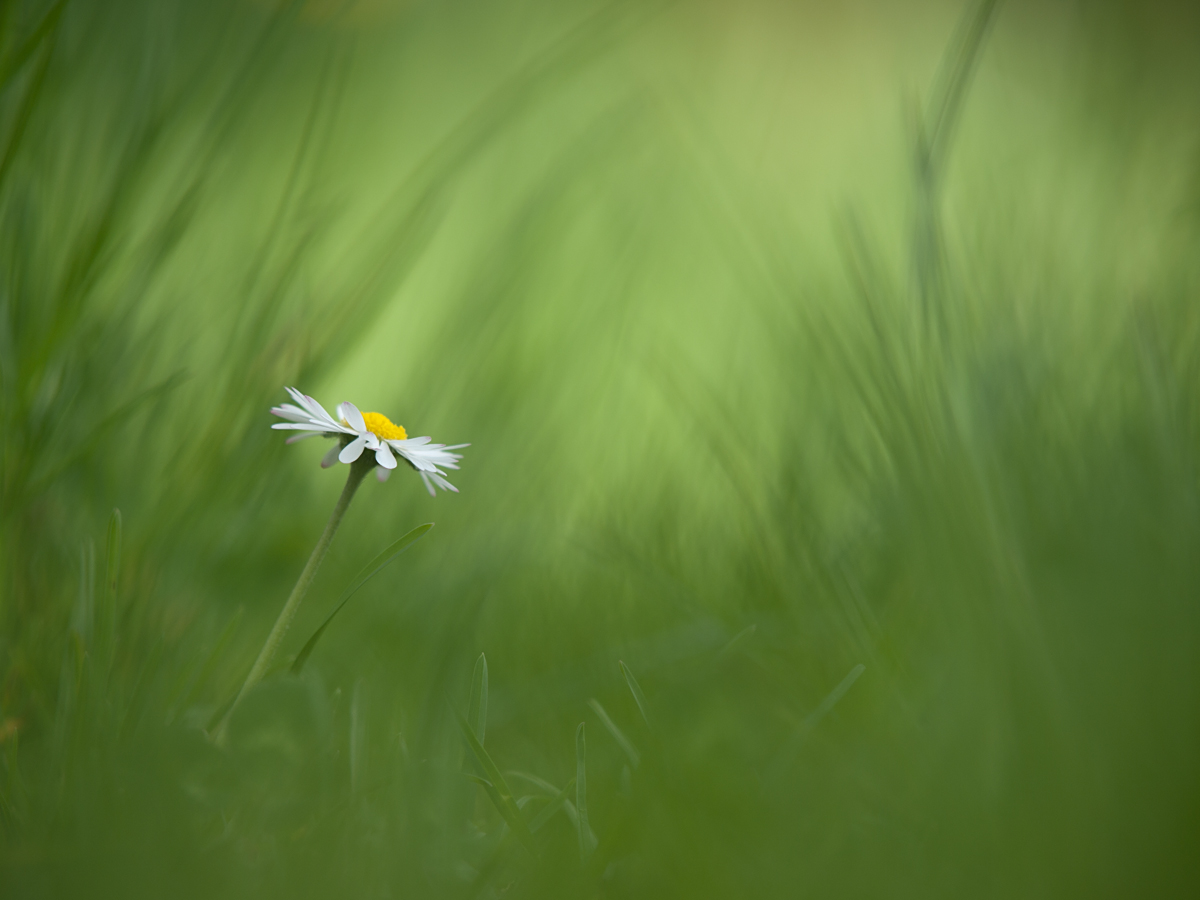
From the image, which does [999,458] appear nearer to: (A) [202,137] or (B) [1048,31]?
(A) [202,137]

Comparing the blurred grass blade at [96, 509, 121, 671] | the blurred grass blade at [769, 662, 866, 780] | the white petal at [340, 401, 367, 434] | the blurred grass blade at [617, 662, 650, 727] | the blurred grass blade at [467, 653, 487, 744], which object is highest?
the white petal at [340, 401, 367, 434]

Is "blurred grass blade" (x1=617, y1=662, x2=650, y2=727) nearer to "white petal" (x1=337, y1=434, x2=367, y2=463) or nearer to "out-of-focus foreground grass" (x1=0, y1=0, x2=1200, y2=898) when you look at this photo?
"out-of-focus foreground grass" (x1=0, y1=0, x2=1200, y2=898)

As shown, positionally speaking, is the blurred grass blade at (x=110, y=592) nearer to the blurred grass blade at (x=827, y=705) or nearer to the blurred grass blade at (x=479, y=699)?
the blurred grass blade at (x=479, y=699)

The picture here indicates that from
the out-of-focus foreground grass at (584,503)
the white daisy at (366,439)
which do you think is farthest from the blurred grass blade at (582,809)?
the white daisy at (366,439)

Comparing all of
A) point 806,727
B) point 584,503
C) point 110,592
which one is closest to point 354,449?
point 110,592

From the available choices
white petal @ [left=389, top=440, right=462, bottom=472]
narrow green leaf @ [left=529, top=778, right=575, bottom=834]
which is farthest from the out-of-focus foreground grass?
white petal @ [left=389, top=440, right=462, bottom=472]
